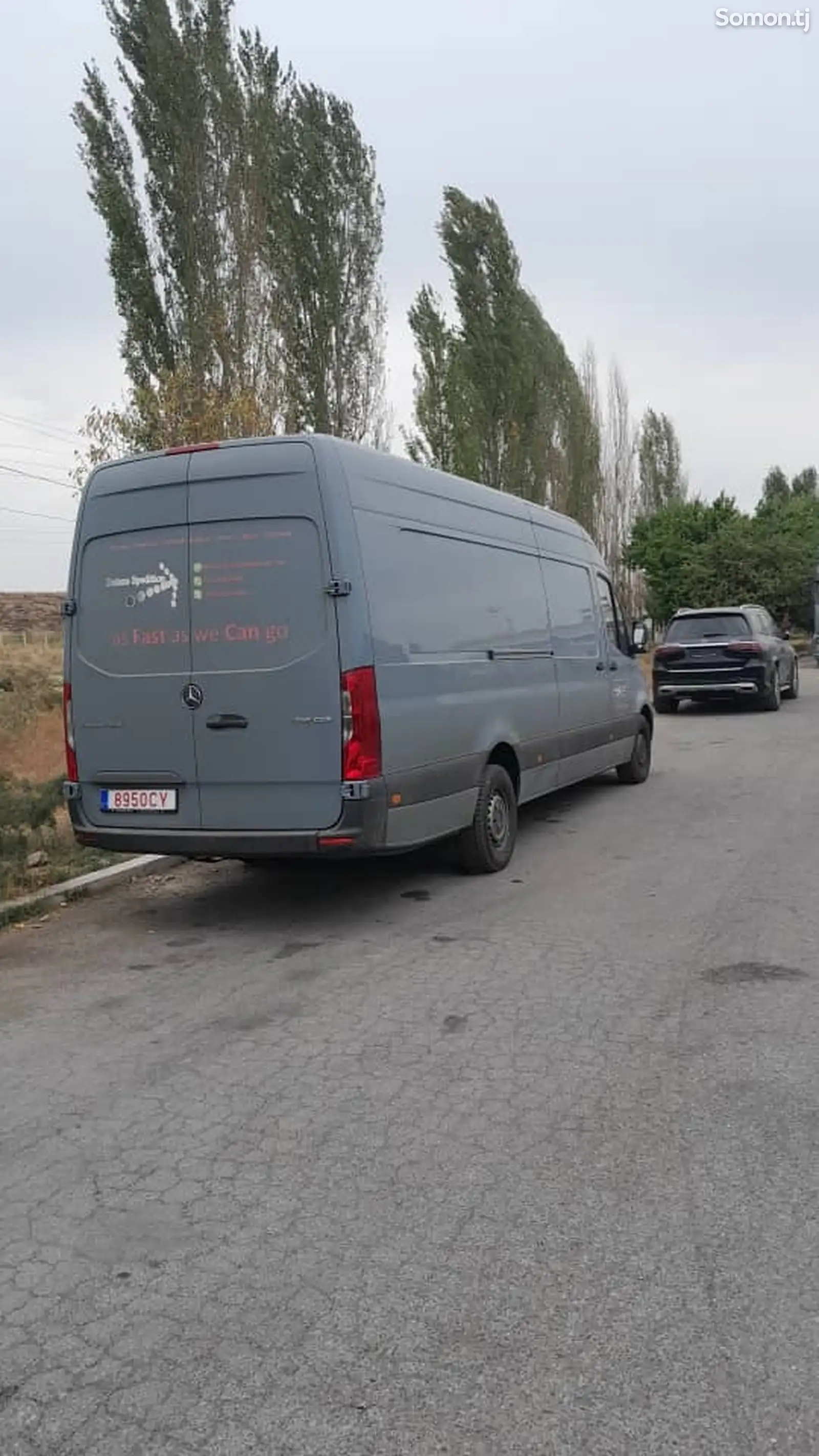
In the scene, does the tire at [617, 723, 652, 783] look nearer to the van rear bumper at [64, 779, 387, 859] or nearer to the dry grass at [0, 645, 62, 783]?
the dry grass at [0, 645, 62, 783]

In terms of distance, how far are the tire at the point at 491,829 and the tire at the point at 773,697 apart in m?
12.2

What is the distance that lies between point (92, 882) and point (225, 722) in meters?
2.11

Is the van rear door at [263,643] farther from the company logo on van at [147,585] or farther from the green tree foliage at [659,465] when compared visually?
the green tree foliage at [659,465]

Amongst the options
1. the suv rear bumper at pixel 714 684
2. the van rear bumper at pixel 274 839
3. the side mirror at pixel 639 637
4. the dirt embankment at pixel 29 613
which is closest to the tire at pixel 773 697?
the suv rear bumper at pixel 714 684

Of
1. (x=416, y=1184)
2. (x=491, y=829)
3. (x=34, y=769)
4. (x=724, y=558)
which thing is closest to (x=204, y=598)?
(x=491, y=829)

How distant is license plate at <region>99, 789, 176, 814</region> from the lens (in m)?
6.52

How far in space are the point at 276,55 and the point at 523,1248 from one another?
24106 millimetres

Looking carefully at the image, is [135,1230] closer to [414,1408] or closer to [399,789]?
[414,1408]

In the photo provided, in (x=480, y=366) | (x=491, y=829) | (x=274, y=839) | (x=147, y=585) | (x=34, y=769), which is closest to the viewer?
(x=274, y=839)

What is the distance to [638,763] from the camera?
38.9ft

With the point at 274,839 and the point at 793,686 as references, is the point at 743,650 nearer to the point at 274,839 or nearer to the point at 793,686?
the point at 793,686

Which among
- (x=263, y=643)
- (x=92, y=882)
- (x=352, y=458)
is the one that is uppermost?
(x=352, y=458)

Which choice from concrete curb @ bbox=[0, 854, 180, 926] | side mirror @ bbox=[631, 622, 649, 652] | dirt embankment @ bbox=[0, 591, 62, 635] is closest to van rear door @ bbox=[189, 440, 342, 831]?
concrete curb @ bbox=[0, 854, 180, 926]

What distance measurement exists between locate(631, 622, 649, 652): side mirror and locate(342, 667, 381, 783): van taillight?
225 inches
